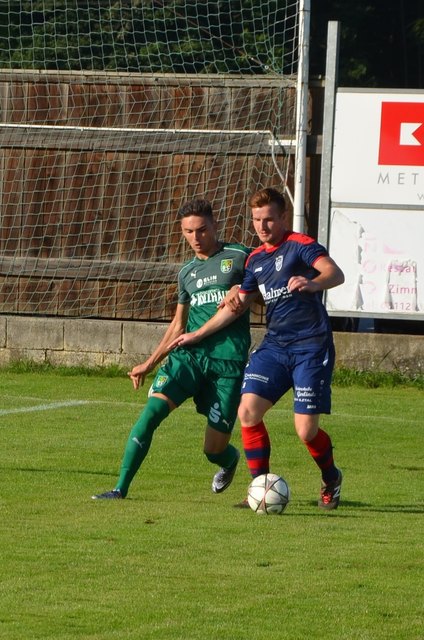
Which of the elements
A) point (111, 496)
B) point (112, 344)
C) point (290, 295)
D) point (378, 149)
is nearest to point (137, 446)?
point (111, 496)

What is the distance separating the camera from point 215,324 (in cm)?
890

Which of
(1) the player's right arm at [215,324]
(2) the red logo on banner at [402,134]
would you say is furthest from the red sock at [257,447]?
(2) the red logo on banner at [402,134]

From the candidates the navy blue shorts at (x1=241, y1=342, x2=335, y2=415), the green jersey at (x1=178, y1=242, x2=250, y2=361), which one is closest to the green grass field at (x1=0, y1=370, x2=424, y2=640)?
the navy blue shorts at (x1=241, y1=342, x2=335, y2=415)

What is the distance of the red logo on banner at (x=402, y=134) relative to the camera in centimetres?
1553

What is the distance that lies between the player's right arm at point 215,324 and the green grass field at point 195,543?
0.97 m

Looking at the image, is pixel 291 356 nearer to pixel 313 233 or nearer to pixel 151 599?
pixel 151 599

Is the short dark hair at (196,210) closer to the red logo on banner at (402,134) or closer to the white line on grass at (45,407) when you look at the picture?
the white line on grass at (45,407)

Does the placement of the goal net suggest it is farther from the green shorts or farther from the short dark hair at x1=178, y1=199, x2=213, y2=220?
the short dark hair at x1=178, y1=199, x2=213, y2=220

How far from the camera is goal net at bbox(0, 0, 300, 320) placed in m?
16.4

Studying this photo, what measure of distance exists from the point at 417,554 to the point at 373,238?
8.80 m

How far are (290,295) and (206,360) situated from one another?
31.5 inches

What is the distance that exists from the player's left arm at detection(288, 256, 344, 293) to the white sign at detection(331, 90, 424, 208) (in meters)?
7.38

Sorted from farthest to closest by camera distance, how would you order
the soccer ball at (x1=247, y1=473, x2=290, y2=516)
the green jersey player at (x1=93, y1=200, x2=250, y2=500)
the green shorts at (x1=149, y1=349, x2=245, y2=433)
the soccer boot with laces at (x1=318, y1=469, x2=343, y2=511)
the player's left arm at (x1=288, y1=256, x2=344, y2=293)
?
the green shorts at (x1=149, y1=349, x2=245, y2=433), the green jersey player at (x1=93, y1=200, x2=250, y2=500), the soccer boot with laces at (x1=318, y1=469, x2=343, y2=511), the soccer ball at (x1=247, y1=473, x2=290, y2=516), the player's left arm at (x1=288, y1=256, x2=344, y2=293)

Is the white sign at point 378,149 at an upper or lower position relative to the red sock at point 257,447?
upper
